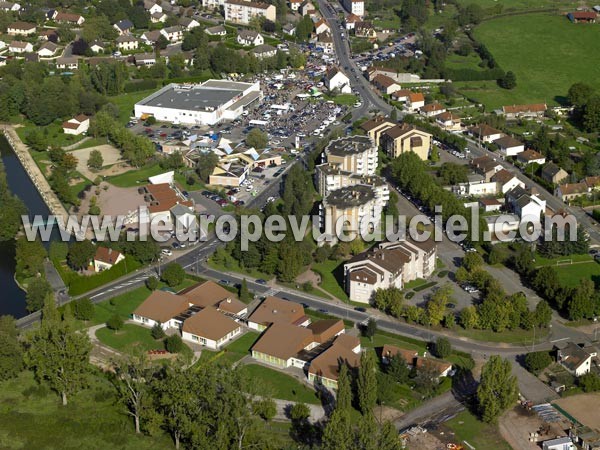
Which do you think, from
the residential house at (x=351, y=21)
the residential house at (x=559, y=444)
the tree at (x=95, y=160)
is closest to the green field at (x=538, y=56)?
the residential house at (x=351, y=21)

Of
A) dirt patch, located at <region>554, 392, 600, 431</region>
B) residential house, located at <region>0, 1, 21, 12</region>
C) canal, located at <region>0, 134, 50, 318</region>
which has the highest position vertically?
residential house, located at <region>0, 1, 21, 12</region>

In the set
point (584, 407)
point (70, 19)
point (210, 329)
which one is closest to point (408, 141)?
point (210, 329)

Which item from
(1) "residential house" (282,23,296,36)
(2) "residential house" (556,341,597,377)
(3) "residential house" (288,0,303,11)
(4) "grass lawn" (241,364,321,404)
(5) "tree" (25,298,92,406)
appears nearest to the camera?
(5) "tree" (25,298,92,406)

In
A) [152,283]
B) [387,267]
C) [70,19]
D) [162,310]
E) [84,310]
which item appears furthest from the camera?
[70,19]

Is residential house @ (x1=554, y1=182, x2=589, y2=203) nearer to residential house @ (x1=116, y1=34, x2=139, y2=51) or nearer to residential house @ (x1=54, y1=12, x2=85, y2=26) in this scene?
residential house @ (x1=116, y1=34, x2=139, y2=51)

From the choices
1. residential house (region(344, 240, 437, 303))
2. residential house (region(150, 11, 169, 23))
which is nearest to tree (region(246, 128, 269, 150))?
residential house (region(344, 240, 437, 303))

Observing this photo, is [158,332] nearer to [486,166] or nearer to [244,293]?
[244,293]

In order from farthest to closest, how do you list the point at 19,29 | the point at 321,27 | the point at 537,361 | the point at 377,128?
the point at 321,27 → the point at 19,29 → the point at 377,128 → the point at 537,361
